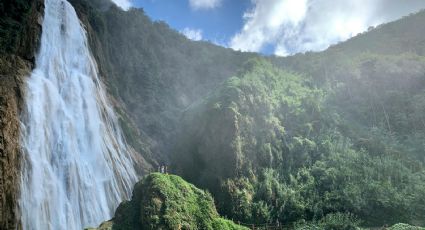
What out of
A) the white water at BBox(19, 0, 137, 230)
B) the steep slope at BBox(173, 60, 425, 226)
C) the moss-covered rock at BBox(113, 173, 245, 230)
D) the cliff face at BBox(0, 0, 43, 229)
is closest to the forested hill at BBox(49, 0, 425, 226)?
the steep slope at BBox(173, 60, 425, 226)

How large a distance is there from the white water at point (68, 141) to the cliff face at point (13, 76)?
0.78 metres

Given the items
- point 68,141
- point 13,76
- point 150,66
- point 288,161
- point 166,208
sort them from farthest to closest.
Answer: point 150,66 < point 288,161 < point 68,141 < point 13,76 < point 166,208

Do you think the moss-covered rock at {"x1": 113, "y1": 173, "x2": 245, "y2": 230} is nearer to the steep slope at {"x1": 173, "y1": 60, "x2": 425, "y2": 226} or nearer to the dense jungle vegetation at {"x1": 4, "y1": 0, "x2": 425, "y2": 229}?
the dense jungle vegetation at {"x1": 4, "y1": 0, "x2": 425, "y2": 229}

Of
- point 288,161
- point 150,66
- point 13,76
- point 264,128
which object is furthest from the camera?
point 150,66

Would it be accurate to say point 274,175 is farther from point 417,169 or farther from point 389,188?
point 417,169

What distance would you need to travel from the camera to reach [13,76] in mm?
31109

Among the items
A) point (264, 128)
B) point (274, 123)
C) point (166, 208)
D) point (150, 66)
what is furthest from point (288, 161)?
point (150, 66)

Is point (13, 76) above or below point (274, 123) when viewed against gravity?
above

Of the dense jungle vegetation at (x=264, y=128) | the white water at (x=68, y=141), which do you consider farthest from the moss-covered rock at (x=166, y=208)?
the white water at (x=68, y=141)

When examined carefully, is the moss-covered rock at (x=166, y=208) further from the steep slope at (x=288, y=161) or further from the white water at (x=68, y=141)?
the steep slope at (x=288, y=161)

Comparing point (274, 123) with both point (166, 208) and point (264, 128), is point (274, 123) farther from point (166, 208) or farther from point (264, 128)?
point (166, 208)

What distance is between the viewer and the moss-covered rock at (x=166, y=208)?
26.6 metres

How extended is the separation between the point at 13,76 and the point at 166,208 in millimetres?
13659

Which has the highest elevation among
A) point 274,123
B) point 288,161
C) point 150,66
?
point 150,66
